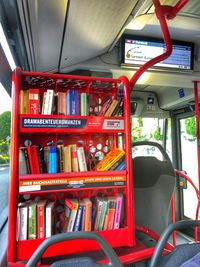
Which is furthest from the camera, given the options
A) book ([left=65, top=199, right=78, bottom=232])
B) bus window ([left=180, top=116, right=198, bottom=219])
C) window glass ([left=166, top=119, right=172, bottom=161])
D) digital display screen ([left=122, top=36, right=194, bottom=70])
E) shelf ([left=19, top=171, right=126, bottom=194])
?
window glass ([left=166, top=119, right=172, bottom=161])

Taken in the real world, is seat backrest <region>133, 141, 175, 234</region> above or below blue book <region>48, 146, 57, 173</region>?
below

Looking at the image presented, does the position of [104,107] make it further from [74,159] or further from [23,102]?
[23,102]

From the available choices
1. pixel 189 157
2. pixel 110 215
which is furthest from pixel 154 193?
pixel 189 157

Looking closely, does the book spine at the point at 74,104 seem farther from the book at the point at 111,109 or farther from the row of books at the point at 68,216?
the row of books at the point at 68,216

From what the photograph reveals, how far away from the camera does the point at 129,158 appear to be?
57.9 inches

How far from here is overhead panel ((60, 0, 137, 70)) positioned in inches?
53.3

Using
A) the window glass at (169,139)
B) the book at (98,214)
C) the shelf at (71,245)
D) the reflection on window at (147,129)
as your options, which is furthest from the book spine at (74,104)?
the window glass at (169,139)

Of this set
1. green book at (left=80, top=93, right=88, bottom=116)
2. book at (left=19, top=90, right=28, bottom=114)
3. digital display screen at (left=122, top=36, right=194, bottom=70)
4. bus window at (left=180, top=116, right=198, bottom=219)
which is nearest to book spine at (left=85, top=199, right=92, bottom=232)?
green book at (left=80, top=93, right=88, bottom=116)

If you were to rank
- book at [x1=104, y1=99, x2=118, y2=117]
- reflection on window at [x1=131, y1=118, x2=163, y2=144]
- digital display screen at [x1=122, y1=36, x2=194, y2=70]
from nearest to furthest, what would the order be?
book at [x1=104, y1=99, x2=118, y2=117] < digital display screen at [x1=122, y1=36, x2=194, y2=70] < reflection on window at [x1=131, y1=118, x2=163, y2=144]

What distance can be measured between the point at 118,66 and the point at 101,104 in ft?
2.19

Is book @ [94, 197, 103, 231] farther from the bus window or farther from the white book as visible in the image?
the bus window

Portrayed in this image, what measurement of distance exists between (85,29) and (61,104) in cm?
56

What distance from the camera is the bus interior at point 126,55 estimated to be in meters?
1.32

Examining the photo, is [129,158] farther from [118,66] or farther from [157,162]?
[118,66]
